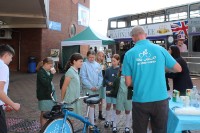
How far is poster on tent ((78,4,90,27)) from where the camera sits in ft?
97.2

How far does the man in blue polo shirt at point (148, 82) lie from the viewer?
391 cm

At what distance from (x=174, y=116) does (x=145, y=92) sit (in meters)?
0.62

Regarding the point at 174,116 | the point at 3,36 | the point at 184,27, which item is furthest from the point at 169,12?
Result: the point at 174,116

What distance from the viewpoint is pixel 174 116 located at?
4.15 metres

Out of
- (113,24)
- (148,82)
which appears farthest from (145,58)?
(113,24)

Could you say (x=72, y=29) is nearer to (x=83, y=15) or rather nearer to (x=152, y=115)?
(x=83, y=15)

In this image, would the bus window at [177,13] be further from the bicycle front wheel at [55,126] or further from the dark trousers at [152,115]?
the dark trousers at [152,115]

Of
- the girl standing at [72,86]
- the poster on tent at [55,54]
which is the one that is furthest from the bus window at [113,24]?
the girl standing at [72,86]

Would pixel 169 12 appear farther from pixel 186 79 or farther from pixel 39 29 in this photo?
pixel 186 79

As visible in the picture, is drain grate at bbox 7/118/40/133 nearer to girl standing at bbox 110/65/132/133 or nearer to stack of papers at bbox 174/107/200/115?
girl standing at bbox 110/65/132/133

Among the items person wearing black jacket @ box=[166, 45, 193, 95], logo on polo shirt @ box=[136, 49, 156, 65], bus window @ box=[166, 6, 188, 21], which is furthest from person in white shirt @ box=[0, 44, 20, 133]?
bus window @ box=[166, 6, 188, 21]

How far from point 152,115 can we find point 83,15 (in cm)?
2765

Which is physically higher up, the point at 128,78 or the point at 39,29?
the point at 39,29

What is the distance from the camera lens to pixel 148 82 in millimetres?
3912
